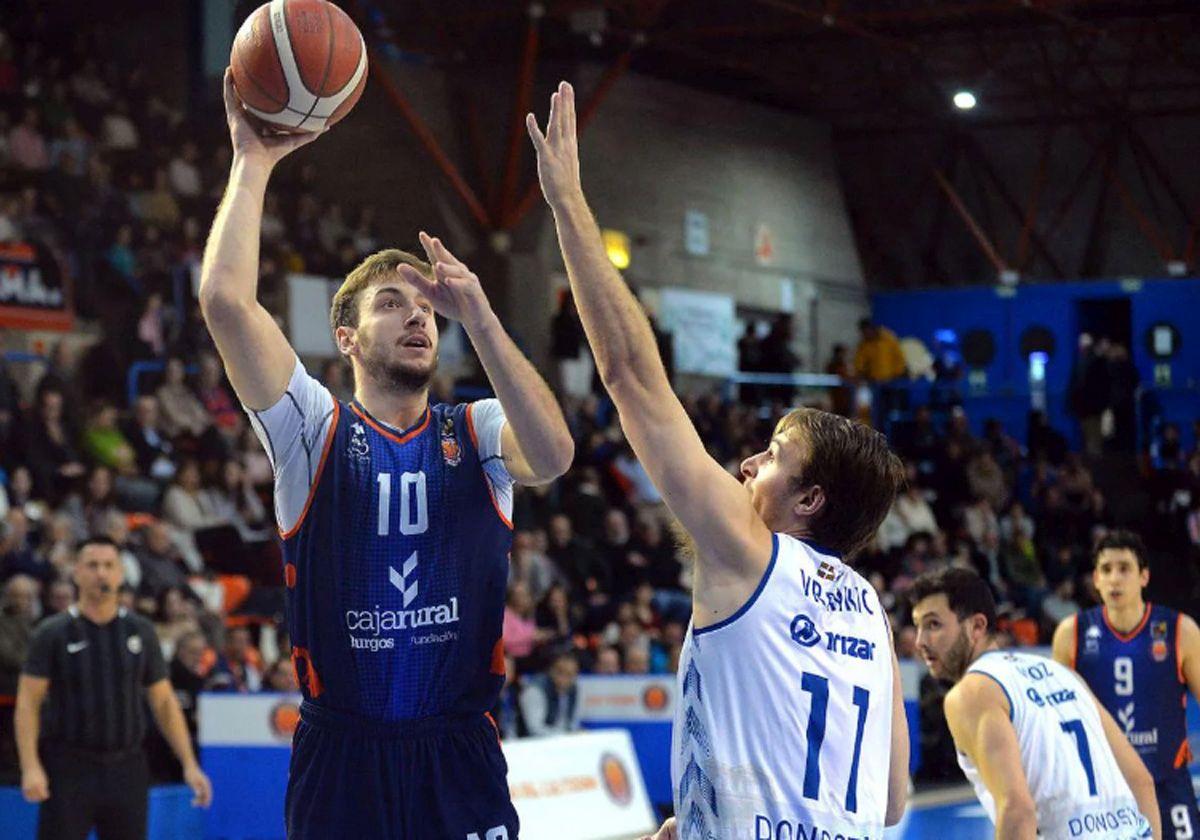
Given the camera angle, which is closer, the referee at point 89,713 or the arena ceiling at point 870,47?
the referee at point 89,713

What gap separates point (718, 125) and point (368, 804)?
22491 mm

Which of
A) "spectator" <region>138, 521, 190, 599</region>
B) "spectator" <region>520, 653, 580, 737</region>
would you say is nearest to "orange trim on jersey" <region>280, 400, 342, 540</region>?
"spectator" <region>138, 521, 190, 599</region>

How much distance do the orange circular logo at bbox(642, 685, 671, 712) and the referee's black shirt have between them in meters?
4.87

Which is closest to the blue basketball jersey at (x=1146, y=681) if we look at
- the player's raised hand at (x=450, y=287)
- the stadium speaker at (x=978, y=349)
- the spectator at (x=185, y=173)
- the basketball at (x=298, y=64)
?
the basketball at (x=298, y=64)

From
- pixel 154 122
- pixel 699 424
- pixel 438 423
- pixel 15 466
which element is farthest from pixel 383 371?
pixel 699 424

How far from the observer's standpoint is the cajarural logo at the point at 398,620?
4.35m

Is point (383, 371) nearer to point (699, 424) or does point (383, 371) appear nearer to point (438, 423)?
point (438, 423)

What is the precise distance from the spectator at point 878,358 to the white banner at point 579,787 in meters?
14.3

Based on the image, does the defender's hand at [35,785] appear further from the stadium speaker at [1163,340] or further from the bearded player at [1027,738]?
the stadium speaker at [1163,340]

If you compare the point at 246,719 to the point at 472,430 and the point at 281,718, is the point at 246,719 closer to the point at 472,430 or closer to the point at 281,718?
the point at 281,718

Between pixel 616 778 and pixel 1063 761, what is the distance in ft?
23.8

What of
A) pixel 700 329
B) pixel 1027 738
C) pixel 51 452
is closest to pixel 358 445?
pixel 1027 738

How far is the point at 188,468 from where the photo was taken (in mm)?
14141

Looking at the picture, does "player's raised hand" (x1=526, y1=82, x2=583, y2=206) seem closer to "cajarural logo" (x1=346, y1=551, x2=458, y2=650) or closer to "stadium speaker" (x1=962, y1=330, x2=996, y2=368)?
"cajarural logo" (x1=346, y1=551, x2=458, y2=650)
